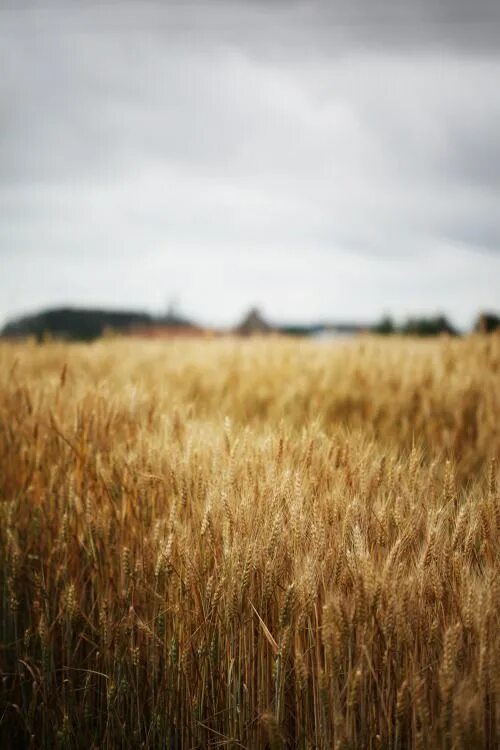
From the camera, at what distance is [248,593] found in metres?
1.31

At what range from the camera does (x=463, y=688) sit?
0.97 metres

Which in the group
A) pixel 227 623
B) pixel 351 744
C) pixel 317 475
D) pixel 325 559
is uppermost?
Result: pixel 317 475

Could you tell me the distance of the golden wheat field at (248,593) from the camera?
109cm

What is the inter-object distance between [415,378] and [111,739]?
295cm

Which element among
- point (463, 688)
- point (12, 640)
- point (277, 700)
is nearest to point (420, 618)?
point (463, 688)

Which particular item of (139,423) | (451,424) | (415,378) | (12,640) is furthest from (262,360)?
(12,640)

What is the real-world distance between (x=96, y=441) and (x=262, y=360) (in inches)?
111

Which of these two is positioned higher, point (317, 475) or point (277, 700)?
point (317, 475)

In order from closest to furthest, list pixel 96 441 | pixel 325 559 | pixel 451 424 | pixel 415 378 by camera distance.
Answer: pixel 325 559 < pixel 96 441 < pixel 451 424 < pixel 415 378

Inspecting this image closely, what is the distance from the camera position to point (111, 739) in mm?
1438

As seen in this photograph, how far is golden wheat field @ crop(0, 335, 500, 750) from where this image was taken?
1093 mm

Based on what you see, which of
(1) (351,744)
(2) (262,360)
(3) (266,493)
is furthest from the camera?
(2) (262,360)

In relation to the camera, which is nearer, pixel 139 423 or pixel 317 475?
pixel 317 475

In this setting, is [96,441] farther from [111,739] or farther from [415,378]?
[415,378]
